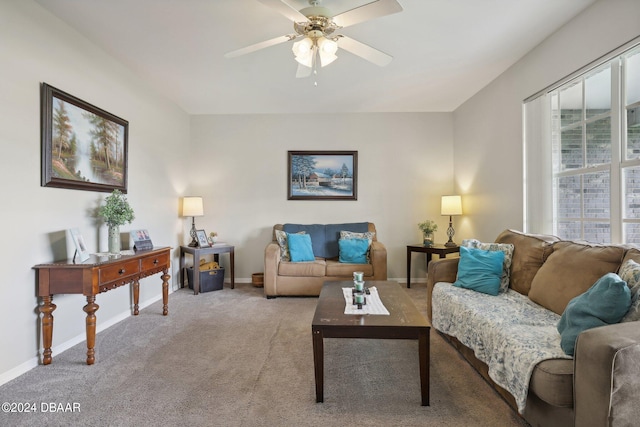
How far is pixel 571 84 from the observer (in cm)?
264

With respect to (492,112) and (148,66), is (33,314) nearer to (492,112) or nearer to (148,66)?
(148,66)

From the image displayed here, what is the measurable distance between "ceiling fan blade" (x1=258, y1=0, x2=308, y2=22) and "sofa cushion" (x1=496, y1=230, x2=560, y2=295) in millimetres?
2361

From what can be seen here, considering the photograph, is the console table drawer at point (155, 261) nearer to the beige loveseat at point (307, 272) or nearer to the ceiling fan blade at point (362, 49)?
the beige loveseat at point (307, 272)

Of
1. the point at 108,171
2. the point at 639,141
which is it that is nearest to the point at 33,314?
the point at 108,171

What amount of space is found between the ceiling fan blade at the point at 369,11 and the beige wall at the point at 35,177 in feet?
6.86

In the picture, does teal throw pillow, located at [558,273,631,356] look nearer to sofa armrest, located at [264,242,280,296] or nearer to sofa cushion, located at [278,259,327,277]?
sofa cushion, located at [278,259,327,277]

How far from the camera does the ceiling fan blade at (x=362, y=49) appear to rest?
2.21 meters

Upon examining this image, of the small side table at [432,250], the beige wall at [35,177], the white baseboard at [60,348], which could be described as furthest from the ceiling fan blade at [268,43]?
the small side table at [432,250]

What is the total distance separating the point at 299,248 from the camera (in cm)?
416

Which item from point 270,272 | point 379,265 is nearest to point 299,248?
point 270,272

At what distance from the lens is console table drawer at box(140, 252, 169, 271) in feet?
9.39

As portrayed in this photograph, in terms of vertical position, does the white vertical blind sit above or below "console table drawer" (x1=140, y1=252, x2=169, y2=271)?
above

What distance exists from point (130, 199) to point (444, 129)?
4252 mm

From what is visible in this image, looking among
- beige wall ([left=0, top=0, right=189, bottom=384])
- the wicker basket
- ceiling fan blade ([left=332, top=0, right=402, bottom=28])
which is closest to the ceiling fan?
ceiling fan blade ([left=332, top=0, right=402, bottom=28])
